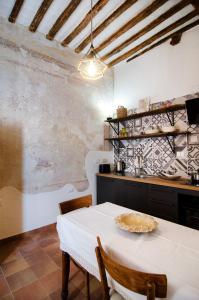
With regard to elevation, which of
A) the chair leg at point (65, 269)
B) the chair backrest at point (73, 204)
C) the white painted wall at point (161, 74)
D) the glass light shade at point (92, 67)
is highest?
the white painted wall at point (161, 74)

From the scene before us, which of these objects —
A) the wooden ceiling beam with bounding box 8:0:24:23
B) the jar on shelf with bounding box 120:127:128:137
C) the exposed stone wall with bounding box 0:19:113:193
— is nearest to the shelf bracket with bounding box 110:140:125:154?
the jar on shelf with bounding box 120:127:128:137

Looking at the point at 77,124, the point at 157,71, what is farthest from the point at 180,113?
the point at 77,124

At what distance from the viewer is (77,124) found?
3248 millimetres

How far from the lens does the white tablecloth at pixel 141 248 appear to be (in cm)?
75

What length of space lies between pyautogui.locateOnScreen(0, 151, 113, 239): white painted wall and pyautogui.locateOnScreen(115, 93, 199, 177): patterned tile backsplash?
4.36 feet

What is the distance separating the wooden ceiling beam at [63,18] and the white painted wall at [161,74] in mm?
1580

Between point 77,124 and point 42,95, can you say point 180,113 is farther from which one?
point 42,95

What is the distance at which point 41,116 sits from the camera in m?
2.79

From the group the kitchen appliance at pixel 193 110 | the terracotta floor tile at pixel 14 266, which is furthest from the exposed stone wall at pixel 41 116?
the kitchen appliance at pixel 193 110

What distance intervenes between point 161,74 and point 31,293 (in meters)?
3.50

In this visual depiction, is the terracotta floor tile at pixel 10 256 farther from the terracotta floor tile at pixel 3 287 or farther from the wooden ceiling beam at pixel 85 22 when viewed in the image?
the wooden ceiling beam at pixel 85 22

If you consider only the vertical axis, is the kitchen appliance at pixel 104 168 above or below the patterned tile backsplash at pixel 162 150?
below

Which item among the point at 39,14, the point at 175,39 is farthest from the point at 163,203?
the point at 39,14

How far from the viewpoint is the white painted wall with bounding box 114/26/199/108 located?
267 cm
